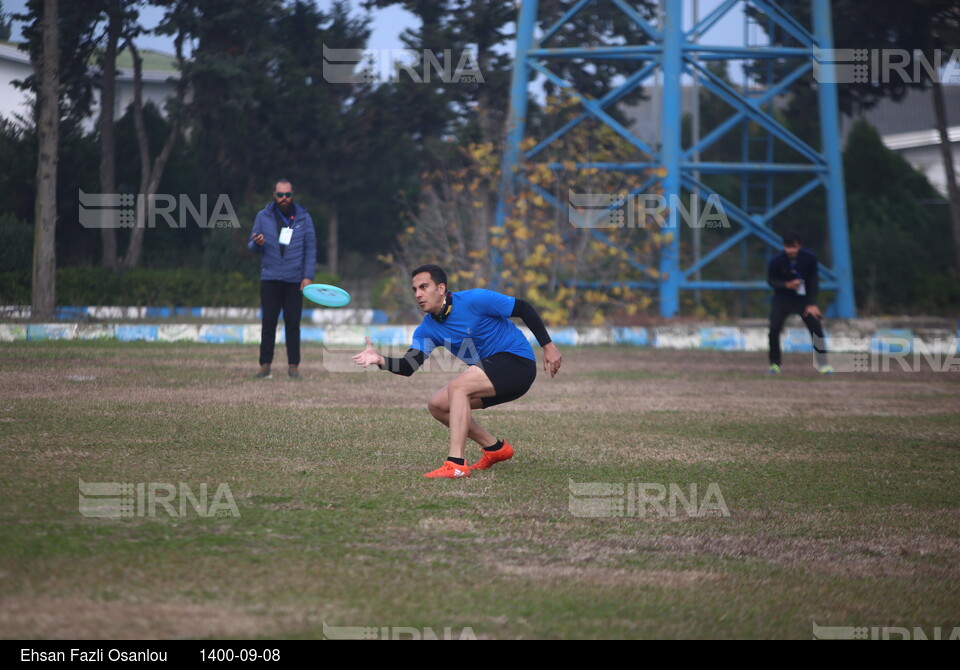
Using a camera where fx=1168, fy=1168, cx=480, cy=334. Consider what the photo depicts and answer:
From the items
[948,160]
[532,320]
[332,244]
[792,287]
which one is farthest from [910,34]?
[532,320]

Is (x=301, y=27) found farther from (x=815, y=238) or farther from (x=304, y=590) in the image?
(x=304, y=590)

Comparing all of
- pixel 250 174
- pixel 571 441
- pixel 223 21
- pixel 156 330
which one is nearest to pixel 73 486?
pixel 571 441

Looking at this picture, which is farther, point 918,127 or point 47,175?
point 918,127

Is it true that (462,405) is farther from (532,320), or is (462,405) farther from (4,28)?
(4,28)

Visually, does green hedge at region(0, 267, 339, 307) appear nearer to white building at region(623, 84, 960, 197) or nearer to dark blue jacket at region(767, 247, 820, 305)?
dark blue jacket at region(767, 247, 820, 305)

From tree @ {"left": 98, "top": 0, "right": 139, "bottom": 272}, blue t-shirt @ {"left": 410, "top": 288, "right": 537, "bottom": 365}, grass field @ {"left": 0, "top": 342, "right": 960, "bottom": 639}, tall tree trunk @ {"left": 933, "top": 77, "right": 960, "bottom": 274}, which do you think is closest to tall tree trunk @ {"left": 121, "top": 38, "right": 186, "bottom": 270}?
tree @ {"left": 98, "top": 0, "right": 139, "bottom": 272}

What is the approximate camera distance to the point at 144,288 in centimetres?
2175

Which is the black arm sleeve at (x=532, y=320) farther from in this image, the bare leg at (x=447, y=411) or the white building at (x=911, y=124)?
the white building at (x=911, y=124)

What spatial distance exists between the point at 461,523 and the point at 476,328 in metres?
2.01

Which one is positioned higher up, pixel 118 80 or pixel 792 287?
pixel 118 80

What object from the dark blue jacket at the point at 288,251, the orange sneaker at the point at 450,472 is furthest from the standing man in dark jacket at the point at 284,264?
the orange sneaker at the point at 450,472

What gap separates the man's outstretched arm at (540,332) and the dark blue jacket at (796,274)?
8577mm

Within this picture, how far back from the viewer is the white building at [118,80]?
2255 centimetres

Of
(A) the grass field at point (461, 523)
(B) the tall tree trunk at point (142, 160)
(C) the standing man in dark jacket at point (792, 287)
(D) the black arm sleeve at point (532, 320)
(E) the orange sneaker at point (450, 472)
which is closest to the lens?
(A) the grass field at point (461, 523)
